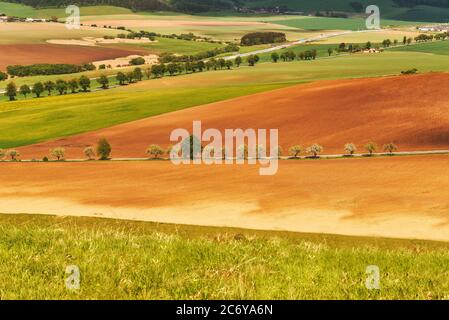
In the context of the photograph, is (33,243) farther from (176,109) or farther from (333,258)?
(176,109)

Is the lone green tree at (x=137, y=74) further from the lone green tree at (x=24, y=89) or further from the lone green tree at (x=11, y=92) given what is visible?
the lone green tree at (x=11, y=92)

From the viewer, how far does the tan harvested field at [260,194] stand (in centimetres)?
5112

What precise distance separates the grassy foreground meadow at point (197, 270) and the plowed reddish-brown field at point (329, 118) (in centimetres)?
8138

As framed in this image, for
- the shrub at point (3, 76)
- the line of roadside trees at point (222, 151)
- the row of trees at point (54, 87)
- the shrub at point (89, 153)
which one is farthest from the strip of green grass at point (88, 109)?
the shrub at point (3, 76)

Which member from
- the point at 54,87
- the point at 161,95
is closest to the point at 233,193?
the point at 161,95

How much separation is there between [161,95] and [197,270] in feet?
472

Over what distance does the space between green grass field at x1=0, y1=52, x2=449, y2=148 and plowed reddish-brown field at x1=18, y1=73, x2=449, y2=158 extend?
9.76 m

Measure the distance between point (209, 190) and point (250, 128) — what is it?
45.6 meters

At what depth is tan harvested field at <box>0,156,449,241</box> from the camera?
51125 mm

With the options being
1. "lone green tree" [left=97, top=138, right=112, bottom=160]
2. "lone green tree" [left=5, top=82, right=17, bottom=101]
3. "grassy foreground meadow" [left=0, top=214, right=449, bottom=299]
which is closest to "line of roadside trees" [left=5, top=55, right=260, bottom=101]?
"lone green tree" [left=5, top=82, right=17, bottom=101]

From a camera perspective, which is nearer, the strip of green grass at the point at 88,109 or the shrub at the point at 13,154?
the shrub at the point at 13,154

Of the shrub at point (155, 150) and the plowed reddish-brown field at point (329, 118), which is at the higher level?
the plowed reddish-brown field at point (329, 118)

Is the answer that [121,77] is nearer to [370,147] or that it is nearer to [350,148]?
[350,148]

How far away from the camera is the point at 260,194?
62.5 meters
